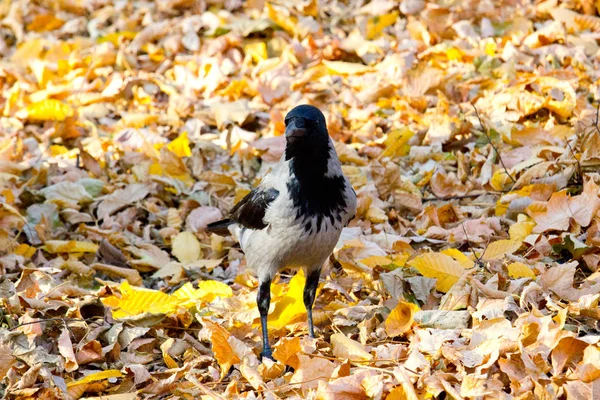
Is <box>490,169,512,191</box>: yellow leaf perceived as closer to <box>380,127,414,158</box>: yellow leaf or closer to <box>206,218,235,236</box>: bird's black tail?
<box>380,127,414,158</box>: yellow leaf

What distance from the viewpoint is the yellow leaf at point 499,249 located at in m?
4.81

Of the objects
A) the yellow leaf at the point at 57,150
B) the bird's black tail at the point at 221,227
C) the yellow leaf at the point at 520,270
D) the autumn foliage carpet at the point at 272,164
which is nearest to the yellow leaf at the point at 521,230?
the autumn foliage carpet at the point at 272,164

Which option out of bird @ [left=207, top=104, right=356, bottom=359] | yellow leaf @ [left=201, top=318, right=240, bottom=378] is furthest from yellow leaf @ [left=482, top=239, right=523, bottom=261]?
yellow leaf @ [left=201, top=318, right=240, bottom=378]

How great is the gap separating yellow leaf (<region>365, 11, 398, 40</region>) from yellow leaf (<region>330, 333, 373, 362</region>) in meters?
4.92

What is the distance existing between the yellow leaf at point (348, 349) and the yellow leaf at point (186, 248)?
1915mm

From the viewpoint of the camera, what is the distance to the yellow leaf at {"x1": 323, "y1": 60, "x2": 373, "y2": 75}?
7812 mm

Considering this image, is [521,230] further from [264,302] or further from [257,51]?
[257,51]

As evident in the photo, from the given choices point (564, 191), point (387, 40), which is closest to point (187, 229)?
point (564, 191)

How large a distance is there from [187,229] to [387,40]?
334 centimetres

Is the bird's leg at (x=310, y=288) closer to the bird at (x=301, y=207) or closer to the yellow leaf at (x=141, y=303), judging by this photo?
the bird at (x=301, y=207)

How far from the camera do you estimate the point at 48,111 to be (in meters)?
7.71

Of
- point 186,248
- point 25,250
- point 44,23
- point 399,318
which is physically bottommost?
point 186,248

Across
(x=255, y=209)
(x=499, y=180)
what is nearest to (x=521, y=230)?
(x=499, y=180)

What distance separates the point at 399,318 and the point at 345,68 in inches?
160
